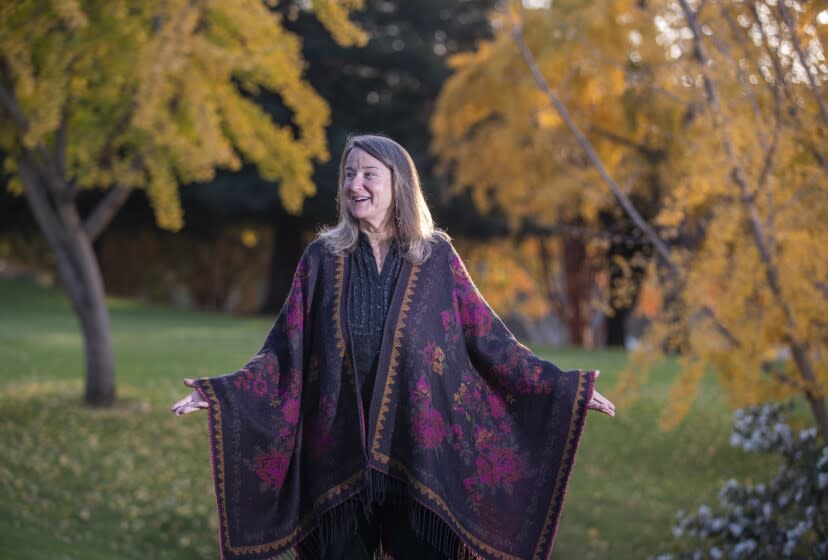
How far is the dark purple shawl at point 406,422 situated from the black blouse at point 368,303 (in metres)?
0.04

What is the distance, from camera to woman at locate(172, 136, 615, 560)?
3674 mm

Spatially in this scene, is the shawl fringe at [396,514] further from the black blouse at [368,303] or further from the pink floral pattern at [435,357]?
the pink floral pattern at [435,357]

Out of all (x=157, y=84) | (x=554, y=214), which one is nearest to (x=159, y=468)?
(x=157, y=84)

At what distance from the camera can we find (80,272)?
10.6 metres

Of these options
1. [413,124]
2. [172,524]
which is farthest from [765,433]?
[413,124]

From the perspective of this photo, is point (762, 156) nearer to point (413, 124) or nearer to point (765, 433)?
point (765, 433)

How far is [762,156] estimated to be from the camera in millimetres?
6652

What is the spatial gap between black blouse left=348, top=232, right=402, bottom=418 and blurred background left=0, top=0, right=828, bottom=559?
284 centimetres

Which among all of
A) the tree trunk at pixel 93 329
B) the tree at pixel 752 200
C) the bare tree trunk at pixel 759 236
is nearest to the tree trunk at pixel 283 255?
the tree trunk at pixel 93 329

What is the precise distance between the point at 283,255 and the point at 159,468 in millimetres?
17246

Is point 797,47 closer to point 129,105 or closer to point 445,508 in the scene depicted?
point 445,508

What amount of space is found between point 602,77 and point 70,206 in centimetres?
525

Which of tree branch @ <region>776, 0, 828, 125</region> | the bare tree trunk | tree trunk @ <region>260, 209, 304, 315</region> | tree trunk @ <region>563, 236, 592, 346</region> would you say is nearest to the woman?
tree branch @ <region>776, 0, 828, 125</region>

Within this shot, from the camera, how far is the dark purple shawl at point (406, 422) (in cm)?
367
